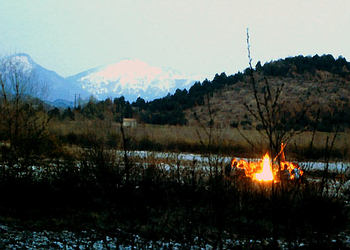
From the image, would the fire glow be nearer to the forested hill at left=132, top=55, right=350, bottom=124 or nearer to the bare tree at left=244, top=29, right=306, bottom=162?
the bare tree at left=244, top=29, right=306, bottom=162

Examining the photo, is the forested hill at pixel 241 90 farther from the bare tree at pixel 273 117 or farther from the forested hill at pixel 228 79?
the bare tree at pixel 273 117

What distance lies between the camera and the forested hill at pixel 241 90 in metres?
35.9

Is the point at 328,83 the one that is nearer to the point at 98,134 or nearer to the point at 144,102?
the point at 144,102

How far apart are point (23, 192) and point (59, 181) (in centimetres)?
53

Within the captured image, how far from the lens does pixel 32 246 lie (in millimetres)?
3637

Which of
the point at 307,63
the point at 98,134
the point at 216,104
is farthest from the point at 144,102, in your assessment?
the point at 98,134

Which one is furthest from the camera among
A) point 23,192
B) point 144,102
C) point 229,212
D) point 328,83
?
point 144,102

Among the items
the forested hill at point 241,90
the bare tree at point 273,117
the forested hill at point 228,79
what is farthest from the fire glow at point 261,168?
the forested hill at point 228,79

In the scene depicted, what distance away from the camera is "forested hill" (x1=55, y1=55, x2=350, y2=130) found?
3592 cm

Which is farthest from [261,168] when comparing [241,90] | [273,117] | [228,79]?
[228,79]

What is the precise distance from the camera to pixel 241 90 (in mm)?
42094

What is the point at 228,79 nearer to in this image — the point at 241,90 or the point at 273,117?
the point at 241,90

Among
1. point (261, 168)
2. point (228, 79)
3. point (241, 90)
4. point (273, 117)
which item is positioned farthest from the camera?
point (228, 79)

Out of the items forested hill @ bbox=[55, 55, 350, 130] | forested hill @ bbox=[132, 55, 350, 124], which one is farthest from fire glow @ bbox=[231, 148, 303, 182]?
forested hill @ bbox=[132, 55, 350, 124]
